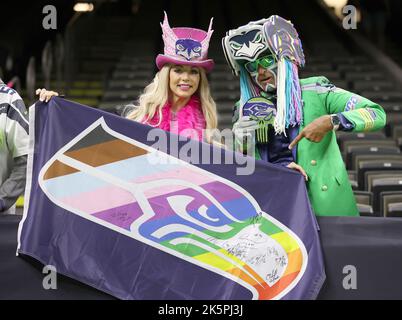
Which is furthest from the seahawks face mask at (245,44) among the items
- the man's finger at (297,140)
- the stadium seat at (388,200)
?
the stadium seat at (388,200)

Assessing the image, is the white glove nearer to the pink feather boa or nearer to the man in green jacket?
the man in green jacket

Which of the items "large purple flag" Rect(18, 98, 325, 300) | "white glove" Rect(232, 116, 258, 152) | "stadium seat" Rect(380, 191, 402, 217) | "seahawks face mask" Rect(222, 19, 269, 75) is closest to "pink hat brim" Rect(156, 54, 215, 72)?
"seahawks face mask" Rect(222, 19, 269, 75)

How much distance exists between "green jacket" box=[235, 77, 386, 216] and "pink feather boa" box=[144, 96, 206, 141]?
0.53 metres

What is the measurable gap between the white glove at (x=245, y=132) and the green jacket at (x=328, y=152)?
0.73ft

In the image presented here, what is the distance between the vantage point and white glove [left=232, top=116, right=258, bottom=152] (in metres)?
4.19

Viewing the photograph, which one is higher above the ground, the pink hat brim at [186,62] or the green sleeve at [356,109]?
the pink hat brim at [186,62]

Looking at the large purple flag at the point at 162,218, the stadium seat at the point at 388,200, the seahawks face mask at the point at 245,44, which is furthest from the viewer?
the stadium seat at the point at 388,200

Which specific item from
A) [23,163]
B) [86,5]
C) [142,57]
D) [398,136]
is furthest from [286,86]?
[86,5]

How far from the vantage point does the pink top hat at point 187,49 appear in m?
4.35

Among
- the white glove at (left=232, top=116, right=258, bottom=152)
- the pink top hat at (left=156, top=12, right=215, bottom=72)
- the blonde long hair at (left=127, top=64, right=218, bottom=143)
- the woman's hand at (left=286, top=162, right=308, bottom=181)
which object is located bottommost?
the woman's hand at (left=286, top=162, right=308, bottom=181)

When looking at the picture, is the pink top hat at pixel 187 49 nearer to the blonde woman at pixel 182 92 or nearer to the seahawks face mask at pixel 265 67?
the blonde woman at pixel 182 92

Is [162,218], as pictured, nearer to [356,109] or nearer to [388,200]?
[356,109]

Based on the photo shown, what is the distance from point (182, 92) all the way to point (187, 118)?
13 cm
